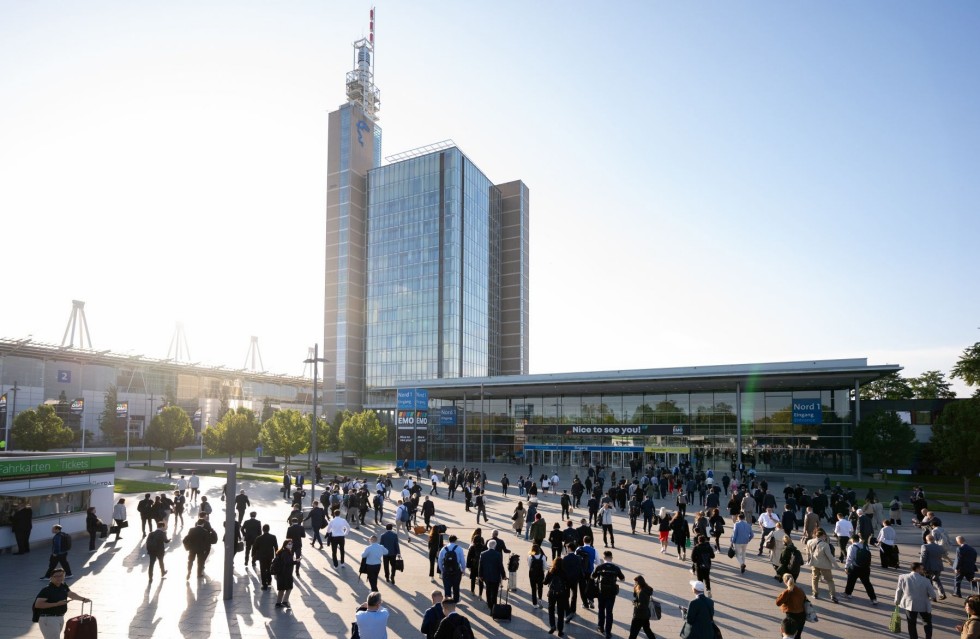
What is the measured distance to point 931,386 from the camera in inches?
2881

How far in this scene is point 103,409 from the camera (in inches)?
3627

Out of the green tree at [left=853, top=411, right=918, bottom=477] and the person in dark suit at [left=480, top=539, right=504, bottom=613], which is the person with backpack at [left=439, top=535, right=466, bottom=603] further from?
the green tree at [left=853, top=411, right=918, bottom=477]

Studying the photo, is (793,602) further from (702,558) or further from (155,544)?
(155,544)

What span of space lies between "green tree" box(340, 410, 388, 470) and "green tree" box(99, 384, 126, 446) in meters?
44.1

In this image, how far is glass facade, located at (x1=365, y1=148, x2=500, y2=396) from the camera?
3684 inches

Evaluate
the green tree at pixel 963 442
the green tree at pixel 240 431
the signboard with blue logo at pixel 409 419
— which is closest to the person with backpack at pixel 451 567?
the green tree at pixel 963 442

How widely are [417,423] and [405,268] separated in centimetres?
5412

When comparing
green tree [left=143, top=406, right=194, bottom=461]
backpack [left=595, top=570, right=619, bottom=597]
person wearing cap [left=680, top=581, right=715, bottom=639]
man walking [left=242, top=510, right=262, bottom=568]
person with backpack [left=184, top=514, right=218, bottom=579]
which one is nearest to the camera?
person wearing cap [left=680, top=581, right=715, bottom=639]

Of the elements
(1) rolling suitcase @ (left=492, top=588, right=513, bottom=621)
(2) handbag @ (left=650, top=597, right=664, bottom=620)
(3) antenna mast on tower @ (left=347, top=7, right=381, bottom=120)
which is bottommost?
(1) rolling suitcase @ (left=492, top=588, right=513, bottom=621)

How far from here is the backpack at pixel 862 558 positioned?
13.2 meters

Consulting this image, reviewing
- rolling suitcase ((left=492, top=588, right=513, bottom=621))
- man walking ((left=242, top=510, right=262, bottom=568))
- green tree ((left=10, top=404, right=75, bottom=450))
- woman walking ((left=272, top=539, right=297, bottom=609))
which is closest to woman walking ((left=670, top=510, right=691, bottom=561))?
rolling suitcase ((left=492, top=588, right=513, bottom=621))

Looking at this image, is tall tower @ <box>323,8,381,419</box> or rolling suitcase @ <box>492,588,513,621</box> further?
tall tower @ <box>323,8,381,419</box>

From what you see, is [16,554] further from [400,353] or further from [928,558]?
[400,353]

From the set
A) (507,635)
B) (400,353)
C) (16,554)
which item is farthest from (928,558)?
(400,353)
